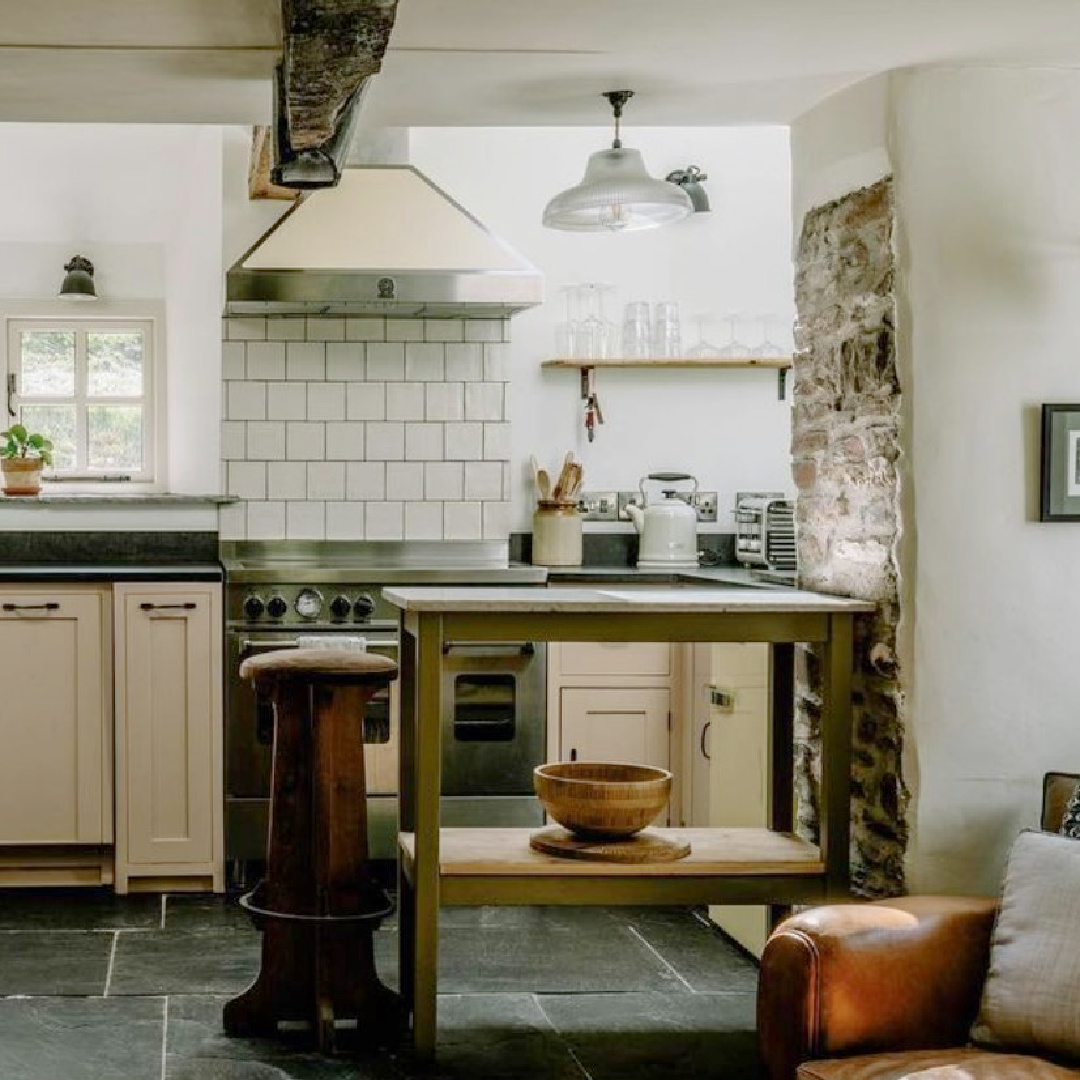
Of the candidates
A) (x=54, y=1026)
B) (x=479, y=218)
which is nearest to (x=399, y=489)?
(x=479, y=218)

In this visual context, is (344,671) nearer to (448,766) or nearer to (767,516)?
(448,766)

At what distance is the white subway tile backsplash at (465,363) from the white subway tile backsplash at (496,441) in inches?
8.0

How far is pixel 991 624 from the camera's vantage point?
3.52 metres

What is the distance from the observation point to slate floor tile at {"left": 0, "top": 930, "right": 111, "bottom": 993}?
4.12m

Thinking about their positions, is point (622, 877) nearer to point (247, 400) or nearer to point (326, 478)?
point (326, 478)

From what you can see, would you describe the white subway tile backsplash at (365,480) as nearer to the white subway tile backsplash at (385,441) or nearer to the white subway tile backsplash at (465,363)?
the white subway tile backsplash at (385,441)

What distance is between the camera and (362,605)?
5414mm

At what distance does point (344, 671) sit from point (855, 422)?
4.46 feet

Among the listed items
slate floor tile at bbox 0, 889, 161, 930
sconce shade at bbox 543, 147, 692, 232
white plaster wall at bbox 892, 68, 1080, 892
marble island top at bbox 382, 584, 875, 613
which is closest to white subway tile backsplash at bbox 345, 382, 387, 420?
sconce shade at bbox 543, 147, 692, 232

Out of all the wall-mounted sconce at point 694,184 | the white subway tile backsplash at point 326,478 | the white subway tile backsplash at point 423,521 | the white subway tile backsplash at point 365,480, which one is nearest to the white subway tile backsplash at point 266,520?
the white subway tile backsplash at point 326,478

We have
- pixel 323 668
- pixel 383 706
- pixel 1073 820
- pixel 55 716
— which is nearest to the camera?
pixel 1073 820

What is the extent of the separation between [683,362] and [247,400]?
1.72m

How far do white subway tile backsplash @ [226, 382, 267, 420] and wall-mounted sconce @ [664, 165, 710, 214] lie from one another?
6.16 ft

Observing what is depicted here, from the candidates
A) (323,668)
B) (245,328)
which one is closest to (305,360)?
(245,328)
